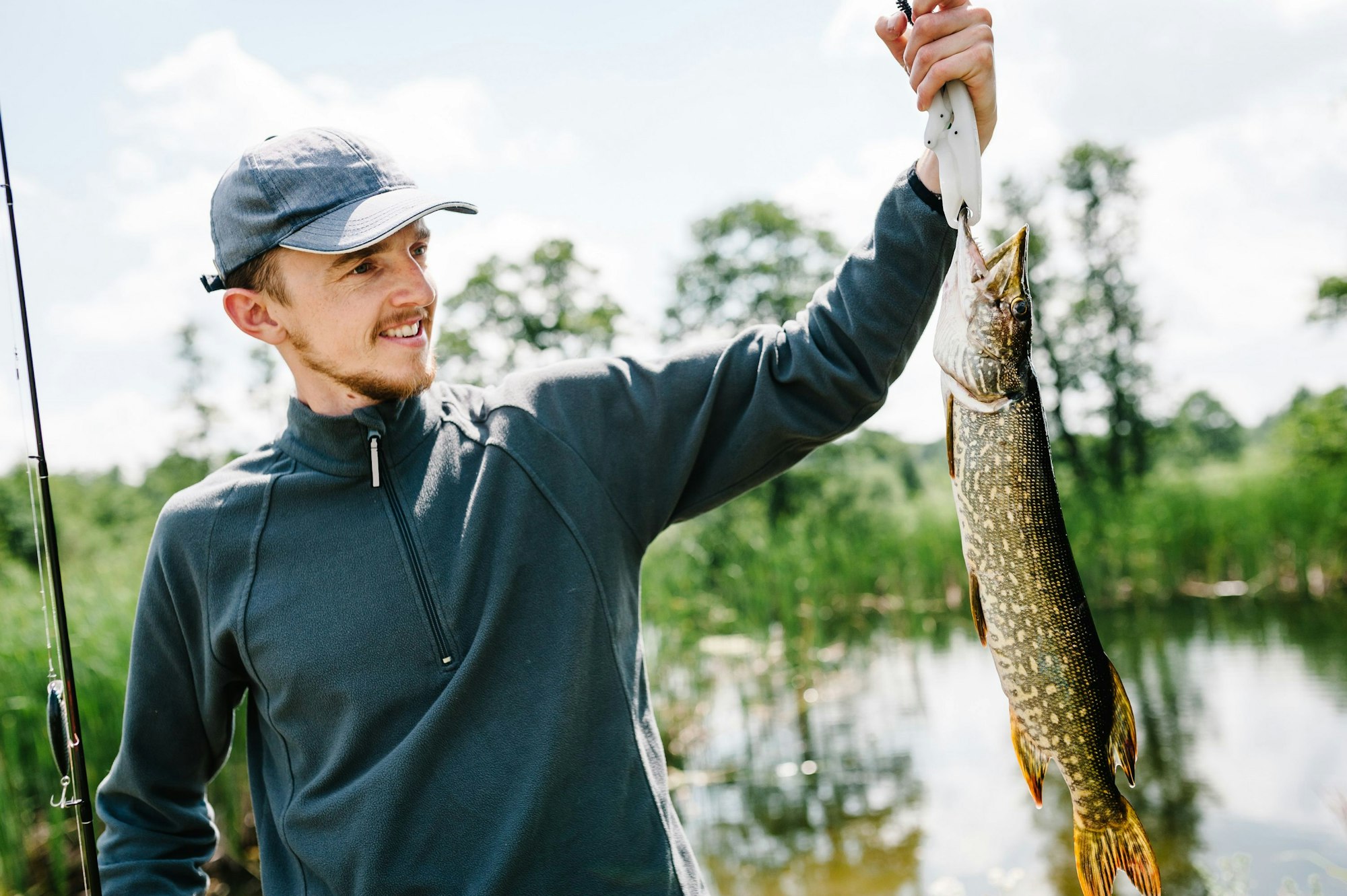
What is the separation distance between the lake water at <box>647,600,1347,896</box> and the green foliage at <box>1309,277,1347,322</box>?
179 inches

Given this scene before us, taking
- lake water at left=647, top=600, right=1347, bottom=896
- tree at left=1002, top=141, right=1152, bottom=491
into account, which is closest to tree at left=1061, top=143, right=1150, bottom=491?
tree at left=1002, top=141, right=1152, bottom=491

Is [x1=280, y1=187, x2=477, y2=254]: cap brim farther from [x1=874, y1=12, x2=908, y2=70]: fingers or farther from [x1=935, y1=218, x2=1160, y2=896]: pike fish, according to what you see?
[x1=935, y1=218, x2=1160, y2=896]: pike fish

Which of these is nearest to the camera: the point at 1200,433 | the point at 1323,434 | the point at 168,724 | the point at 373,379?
the point at 373,379

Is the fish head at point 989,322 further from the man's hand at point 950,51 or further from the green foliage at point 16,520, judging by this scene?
the green foliage at point 16,520

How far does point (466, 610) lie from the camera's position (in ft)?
5.69

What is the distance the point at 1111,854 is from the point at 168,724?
176 cm

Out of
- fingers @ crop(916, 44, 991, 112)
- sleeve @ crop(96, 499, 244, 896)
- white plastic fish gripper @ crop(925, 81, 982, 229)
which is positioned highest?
fingers @ crop(916, 44, 991, 112)

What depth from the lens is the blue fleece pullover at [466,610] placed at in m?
1.64

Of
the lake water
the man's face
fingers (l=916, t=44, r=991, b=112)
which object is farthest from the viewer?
the lake water

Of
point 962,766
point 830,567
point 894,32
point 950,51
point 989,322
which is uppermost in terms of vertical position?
point 894,32

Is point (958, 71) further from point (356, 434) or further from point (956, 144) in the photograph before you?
point (356, 434)

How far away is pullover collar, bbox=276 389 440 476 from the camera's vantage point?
185 cm

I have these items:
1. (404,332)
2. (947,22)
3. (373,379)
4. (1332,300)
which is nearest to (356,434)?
(373,379)

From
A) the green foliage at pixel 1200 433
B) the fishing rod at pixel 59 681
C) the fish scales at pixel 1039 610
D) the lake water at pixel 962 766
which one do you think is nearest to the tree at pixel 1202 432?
the green foliage at pixel 1200 433
